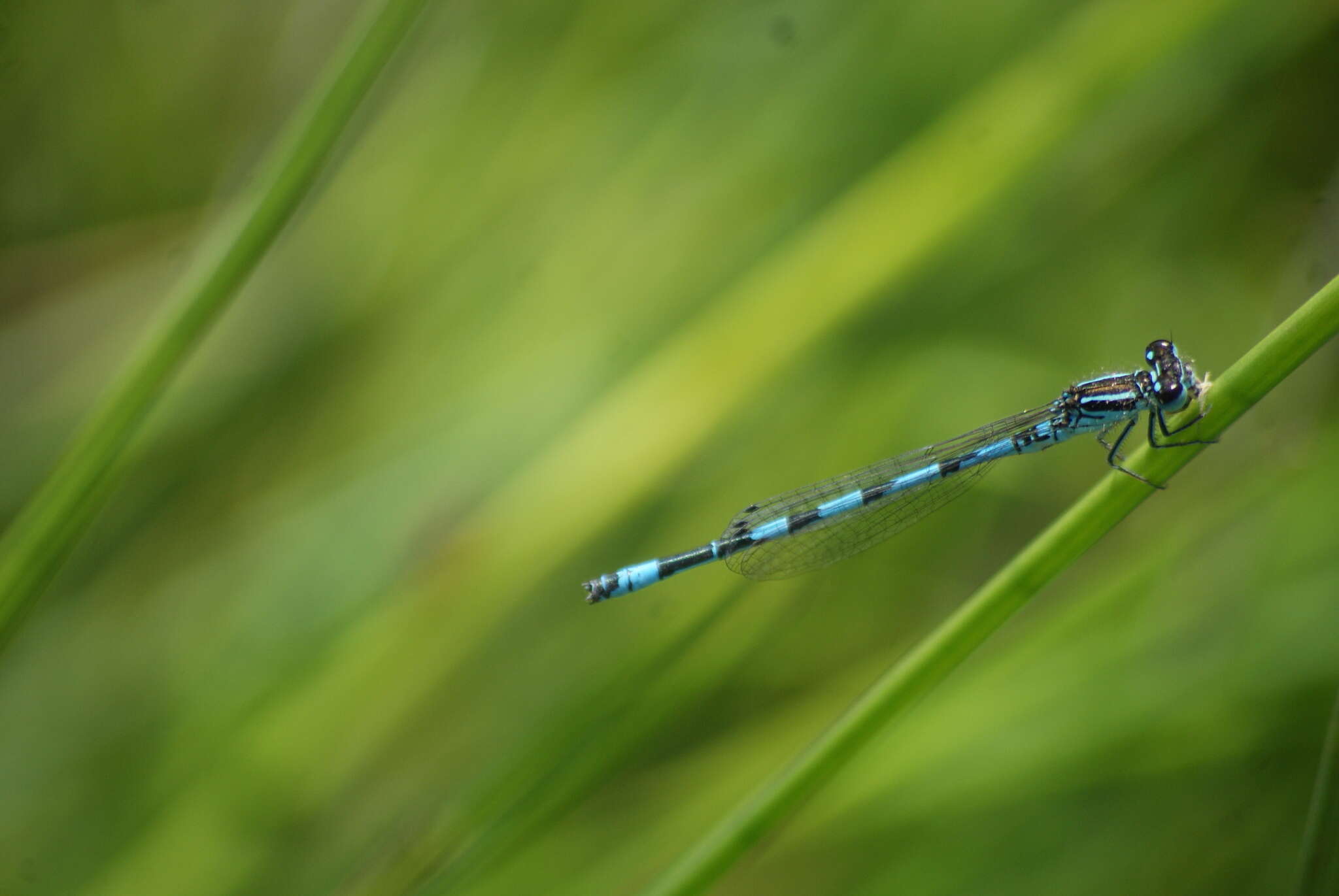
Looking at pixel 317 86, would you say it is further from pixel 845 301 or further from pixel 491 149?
pixel 845 301

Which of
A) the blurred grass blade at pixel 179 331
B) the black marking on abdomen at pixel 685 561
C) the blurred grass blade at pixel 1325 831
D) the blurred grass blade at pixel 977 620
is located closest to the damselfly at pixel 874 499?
the black marking on abdomen at pixel 685 561

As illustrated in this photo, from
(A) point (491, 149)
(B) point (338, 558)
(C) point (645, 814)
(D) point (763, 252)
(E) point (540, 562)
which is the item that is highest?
(A) point (491, 149)

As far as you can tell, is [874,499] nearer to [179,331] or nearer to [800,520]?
[800,520]

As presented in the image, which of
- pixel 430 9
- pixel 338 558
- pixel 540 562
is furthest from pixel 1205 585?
pixel 430 9

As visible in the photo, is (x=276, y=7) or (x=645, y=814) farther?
(x=276, y=7)

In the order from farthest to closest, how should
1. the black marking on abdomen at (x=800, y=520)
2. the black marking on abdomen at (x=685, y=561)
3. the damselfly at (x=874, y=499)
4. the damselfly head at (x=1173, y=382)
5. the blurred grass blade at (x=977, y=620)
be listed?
the black marking on abdomen at (x=800, y=520) < the black marking on abdomen at (x=685, y=561) < the damselfly at (x=874, y=499) < the damselfly head at (x=1173, y=382) < the blurred grass blade at (x=977, y=620)

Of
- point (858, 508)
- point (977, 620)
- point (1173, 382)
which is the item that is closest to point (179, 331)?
point (977, 620)

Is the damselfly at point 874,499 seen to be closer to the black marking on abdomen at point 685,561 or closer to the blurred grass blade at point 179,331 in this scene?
the black marking on abdomen at point 685,561

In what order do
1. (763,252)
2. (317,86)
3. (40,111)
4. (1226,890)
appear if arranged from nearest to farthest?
(317,86), (1226,890), (763,252), (40,111)
